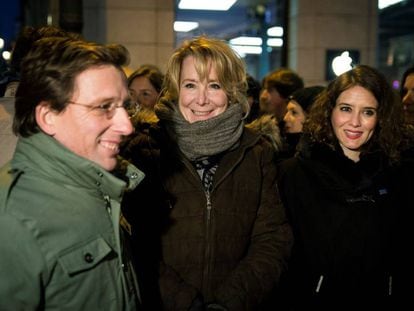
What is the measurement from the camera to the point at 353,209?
326 centimetres

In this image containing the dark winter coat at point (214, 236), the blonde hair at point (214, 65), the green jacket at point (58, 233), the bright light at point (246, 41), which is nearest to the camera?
the green jacket at point (58, 233)

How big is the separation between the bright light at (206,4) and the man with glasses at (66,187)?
1068 centimetres

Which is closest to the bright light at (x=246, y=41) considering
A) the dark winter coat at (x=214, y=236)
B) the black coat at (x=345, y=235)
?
the black coat at (x=345, y=235)

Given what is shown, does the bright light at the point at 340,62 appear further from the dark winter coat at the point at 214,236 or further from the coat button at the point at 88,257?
the coat button at the point at 88,257

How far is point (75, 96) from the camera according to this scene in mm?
1910

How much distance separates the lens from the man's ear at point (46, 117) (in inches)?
75.2

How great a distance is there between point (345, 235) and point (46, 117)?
6.86 feet

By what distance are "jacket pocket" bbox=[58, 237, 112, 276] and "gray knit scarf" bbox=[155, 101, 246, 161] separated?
3.52 ft

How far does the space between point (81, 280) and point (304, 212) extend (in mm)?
1820

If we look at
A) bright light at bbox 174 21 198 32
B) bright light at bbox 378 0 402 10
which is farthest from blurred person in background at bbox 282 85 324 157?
bright light at bbox 174 21 198 32

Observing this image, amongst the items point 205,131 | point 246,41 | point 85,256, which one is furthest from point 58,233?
point 246,41

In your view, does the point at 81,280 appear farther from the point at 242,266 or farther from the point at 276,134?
the point at 276,134

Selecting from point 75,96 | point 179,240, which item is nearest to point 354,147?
point 179,240

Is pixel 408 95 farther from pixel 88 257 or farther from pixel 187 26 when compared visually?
pixel 187 26
